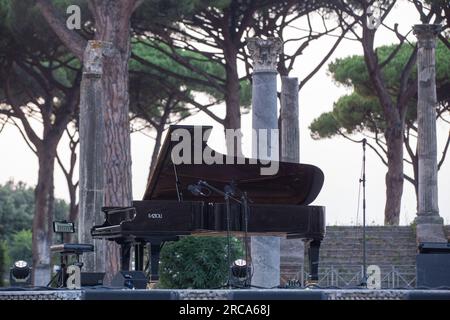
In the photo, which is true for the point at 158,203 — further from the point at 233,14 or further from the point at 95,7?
the point at 233,14

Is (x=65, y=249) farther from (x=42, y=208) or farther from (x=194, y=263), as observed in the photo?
(x=42, y=208)

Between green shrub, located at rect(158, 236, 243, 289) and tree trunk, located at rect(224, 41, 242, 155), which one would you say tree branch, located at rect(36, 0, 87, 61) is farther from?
tree trunk, located at rect(224, 41, 242, 155)

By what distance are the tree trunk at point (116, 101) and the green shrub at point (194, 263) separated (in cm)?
198

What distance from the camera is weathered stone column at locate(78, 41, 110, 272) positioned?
16.8 metres

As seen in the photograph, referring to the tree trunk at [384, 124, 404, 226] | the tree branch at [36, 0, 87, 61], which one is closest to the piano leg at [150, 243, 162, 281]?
the tree branch at [36, 0, 87, 61]

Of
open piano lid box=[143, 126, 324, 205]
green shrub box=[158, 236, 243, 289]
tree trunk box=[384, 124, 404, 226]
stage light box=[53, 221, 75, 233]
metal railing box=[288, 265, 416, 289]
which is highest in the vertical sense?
tree trunk box=[384, 124, 404, 226]

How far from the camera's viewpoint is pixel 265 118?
15.7 meters

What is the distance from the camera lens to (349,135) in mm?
36094

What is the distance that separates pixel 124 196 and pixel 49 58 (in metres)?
12.1

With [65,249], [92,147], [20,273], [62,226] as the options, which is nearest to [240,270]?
[20,273]

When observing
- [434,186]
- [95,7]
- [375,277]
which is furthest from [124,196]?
[375,277]

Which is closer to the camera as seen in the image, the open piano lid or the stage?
the stage

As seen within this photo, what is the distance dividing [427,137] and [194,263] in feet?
33.9

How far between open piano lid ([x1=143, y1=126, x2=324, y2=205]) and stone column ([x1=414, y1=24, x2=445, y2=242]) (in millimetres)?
12848
